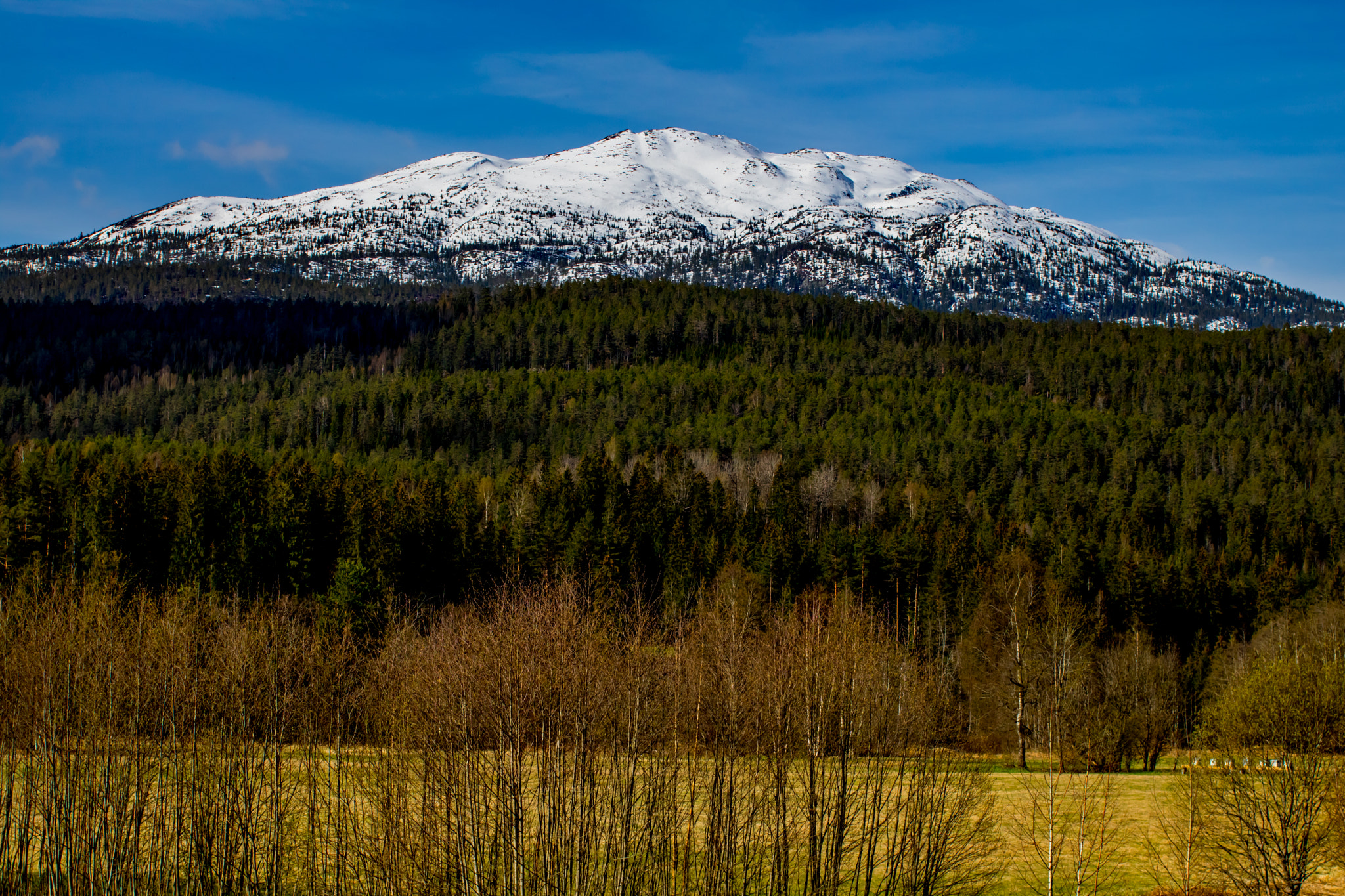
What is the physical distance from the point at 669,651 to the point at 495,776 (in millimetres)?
33698

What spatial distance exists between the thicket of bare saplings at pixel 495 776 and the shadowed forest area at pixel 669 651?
287 mm

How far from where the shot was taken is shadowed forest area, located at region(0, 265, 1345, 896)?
25.5m

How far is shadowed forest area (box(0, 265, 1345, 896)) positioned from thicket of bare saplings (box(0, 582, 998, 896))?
29 centimetres

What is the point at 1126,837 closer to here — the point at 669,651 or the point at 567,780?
the point at 567,780

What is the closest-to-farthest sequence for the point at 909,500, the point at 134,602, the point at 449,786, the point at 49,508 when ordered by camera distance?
the point at 449,786, the point at 134,602, the point at 49,508, the point at 909,500

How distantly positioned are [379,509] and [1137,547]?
93.5 metres

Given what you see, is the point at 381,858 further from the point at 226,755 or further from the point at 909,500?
the point at 909,500

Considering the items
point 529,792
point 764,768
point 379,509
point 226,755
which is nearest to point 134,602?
point 379,509

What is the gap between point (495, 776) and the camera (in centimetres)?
2527

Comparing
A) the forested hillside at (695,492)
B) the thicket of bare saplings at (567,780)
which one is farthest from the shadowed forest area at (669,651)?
the forested hillside at (695,492)

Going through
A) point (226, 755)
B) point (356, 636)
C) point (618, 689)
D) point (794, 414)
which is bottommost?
point (356, 636)

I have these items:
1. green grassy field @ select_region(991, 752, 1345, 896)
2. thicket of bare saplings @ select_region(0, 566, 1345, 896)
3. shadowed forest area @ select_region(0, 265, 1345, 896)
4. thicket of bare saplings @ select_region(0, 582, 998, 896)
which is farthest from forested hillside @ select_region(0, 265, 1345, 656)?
thicket of bare saplings @ select_region(0, 582, 998, 896)

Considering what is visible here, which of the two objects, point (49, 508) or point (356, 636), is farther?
point (49, 508)

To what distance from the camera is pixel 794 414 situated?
179 meters
